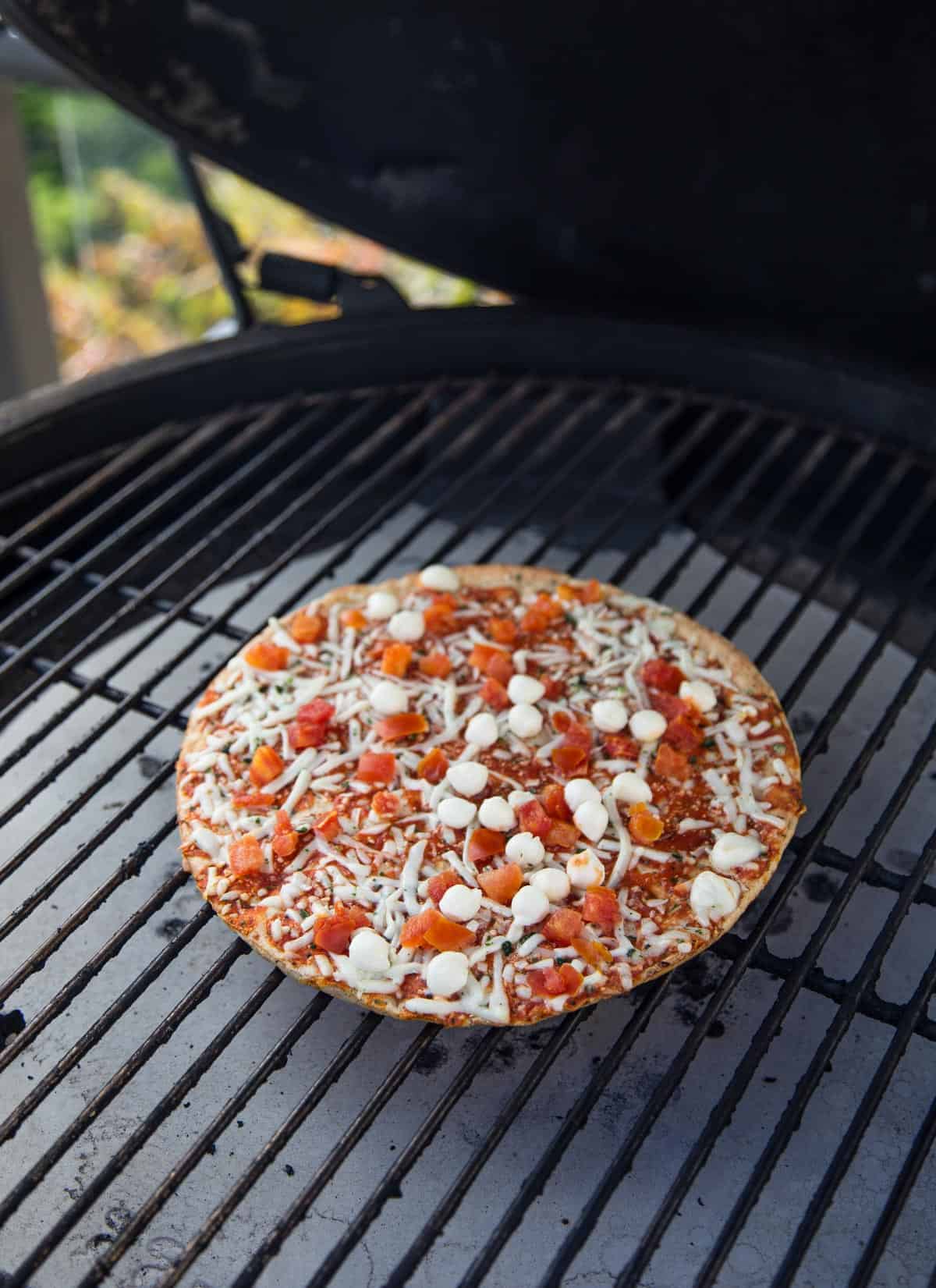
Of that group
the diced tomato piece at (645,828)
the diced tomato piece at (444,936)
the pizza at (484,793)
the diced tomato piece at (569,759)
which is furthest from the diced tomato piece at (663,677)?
the diced tomato piece at (444,936)

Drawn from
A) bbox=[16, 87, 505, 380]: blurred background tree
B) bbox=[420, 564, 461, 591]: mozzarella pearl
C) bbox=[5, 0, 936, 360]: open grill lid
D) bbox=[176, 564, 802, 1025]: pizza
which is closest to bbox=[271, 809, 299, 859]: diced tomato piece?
bbox=[176, 564, 802, 1025]: pizza

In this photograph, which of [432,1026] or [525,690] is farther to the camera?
[525,690]

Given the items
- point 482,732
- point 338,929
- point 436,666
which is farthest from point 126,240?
point 338,929

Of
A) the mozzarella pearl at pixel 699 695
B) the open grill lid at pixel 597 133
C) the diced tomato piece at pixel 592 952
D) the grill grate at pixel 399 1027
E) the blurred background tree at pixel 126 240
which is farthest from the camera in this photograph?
the blurred background tree at pixel 126 240

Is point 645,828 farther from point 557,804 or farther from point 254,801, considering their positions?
point 254,801

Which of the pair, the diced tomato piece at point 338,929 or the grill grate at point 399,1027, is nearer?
the grill grate at point 399,1027

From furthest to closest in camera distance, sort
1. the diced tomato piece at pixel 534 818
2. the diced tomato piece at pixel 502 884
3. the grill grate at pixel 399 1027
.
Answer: the diced tomato piece at pixel 534 818, the diced tomato piece at pixel 502 884, the grill grate at pixel 399 1027

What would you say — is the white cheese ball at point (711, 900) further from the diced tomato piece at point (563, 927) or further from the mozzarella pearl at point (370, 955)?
the mozzarella pearl at point (370, 955)
